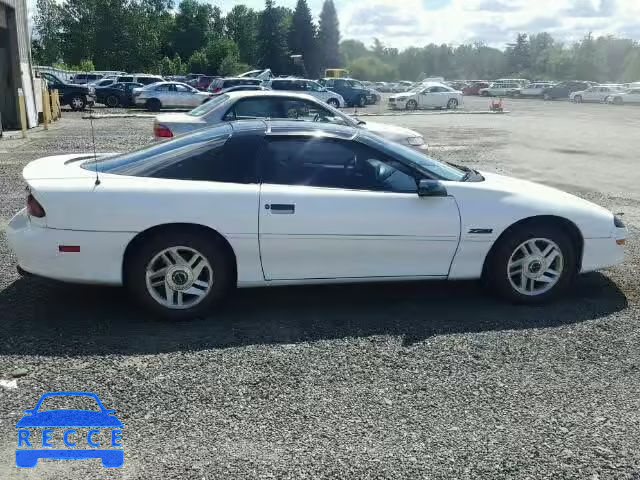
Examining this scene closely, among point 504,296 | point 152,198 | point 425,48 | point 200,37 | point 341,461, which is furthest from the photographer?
point 425,48

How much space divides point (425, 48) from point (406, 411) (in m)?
100

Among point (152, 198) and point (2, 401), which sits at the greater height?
point (152, 198)

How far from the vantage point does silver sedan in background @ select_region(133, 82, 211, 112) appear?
2972 centimetres

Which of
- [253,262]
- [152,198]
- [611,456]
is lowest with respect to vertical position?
[611,456]

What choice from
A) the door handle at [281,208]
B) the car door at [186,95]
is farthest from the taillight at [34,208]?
the car door at [186,95]

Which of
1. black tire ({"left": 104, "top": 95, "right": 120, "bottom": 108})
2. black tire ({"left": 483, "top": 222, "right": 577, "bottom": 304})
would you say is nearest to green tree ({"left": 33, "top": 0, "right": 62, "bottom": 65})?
black tire ({"left": 104, "top": 95, "right": 120, "bottom": 108})

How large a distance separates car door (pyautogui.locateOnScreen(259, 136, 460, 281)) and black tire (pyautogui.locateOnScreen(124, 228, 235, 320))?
0.99 ft

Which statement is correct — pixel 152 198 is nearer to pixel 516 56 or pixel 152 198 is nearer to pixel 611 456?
pixel 611 456

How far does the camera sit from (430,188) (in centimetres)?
464

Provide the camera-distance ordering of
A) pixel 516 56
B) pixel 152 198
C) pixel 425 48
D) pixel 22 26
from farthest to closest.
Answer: pixel 516 56 → pixel 425 48 → pixel 22 26 → pixel 152 198

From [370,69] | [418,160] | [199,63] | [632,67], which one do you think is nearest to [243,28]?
[199,63]

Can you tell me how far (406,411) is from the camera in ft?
11.1

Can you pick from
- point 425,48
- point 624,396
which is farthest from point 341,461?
point 425,48

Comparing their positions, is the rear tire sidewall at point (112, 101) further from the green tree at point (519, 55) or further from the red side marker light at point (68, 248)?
the green tree at point (519, 55)
